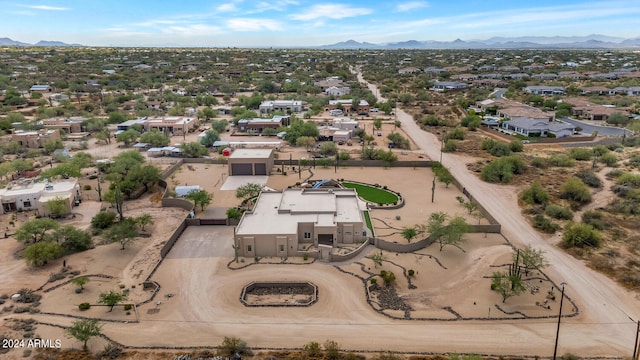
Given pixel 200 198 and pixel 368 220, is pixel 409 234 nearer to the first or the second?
pixel 368 220

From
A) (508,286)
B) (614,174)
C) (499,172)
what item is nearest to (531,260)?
(508,286)

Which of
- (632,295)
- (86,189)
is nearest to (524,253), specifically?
(632,295)

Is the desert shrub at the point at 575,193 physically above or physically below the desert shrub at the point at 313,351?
above

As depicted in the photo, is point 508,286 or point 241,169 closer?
point 508,286

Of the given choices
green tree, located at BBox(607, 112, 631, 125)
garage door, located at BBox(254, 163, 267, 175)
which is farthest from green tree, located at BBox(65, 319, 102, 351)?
green tree, located at BBox(607, 112, 631, 125)

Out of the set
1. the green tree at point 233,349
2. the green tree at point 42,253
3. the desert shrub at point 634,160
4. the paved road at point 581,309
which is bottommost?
the paved road at point 581,309

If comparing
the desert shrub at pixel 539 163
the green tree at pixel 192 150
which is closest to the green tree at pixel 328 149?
the green tree at pixel 192 150

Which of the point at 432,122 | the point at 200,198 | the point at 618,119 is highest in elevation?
the point at 618,119

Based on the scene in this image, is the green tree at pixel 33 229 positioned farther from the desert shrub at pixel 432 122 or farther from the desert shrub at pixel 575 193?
the desert shrub at pixel 432 122

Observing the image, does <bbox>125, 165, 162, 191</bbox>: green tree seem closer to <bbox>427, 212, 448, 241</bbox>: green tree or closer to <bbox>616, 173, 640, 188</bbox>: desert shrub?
<bbox>427, 212, 448, 241</bbox>: green tree
